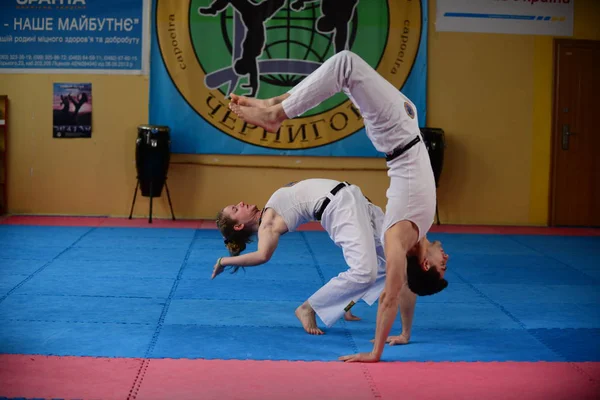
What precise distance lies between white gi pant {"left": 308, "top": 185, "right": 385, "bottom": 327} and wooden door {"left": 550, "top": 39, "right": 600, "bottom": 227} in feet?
17.8

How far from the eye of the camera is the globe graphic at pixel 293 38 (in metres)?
8.33

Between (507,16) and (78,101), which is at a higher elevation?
(507,16)

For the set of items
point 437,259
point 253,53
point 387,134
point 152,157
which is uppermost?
point 253,53

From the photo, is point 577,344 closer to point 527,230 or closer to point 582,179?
point 527,230

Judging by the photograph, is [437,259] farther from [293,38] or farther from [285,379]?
[293,38]

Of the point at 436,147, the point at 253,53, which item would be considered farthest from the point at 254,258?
the point at 253,53

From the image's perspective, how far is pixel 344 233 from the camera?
3.97 m

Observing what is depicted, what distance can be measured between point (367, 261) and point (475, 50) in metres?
5.51

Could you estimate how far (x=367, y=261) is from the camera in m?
3.84

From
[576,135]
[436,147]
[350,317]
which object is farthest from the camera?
[576,135]

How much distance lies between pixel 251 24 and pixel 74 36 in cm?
213

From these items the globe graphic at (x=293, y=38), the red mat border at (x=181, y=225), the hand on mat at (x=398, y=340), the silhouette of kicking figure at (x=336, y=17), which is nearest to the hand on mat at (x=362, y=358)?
the hand on mat at (x=398, y=340)

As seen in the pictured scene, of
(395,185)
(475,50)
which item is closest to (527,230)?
(475,50)

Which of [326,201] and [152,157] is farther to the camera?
[152,157]
